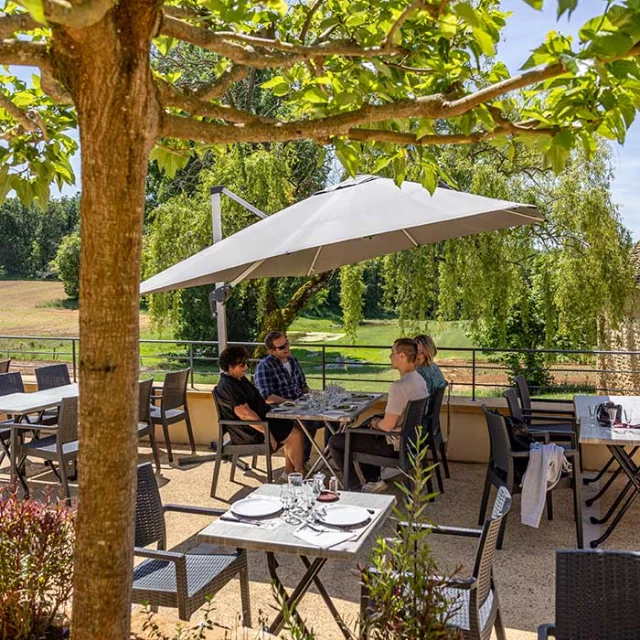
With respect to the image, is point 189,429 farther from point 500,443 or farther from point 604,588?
point 604,588

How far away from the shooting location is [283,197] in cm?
1067

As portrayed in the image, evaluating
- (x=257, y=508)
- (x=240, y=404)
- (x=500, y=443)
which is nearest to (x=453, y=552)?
(x=500, y=443)

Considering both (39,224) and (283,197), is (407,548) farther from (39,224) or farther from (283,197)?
(39,224)

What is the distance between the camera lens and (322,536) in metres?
2.85

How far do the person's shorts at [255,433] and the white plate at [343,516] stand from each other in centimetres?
230

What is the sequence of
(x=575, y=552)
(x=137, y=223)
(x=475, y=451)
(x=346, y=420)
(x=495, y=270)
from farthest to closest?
(x=495, y=270), (x=475, y=451), (x=346, y=420), (x=575, y=552), (x=137, y=223)

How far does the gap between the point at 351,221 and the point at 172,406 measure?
10.8 ft

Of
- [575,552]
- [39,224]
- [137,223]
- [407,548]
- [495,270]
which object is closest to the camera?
[137,223]

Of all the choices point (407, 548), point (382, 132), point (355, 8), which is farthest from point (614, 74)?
point (407, 548)

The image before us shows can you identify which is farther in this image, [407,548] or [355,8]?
[355,8]

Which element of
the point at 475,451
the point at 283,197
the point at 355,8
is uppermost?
the point at 283,197

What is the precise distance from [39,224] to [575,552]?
1373 inches

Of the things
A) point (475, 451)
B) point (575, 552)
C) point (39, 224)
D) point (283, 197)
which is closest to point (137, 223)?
point (575, 552)

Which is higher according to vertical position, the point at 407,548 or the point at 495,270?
the point at 495,270
